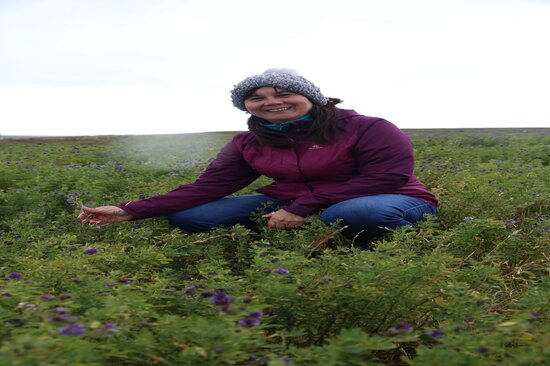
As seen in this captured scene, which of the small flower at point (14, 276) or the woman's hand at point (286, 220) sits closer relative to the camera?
the small flower at point (14, 276)


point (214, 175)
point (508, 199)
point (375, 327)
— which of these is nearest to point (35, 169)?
point (214, 175)

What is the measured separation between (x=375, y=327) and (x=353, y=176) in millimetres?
2098

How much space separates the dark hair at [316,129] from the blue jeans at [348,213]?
525 millimetres

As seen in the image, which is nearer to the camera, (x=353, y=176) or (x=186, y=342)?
(x=186, y=342)

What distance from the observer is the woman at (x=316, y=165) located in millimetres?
4277

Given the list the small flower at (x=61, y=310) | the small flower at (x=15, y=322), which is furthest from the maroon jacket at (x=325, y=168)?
the small flower at (x=15, y=322)

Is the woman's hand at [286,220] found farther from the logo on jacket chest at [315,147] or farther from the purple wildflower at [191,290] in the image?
the purple wildflower at [191,290]

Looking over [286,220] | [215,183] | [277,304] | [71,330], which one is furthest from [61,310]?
[215,183]

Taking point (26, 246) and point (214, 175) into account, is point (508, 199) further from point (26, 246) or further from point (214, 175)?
point (26, 246)

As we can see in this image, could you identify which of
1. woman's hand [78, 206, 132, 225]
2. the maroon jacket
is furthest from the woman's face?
woman's hand [78, 206, 132, 225]

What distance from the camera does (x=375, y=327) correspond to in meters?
2.63

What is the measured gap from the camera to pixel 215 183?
16.3 feet

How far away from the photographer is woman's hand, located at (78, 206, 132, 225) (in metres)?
4.57

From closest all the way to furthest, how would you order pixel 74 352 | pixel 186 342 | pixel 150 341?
1. pixel 74 352
2. pixel 150 341
3. pixel 186 342
